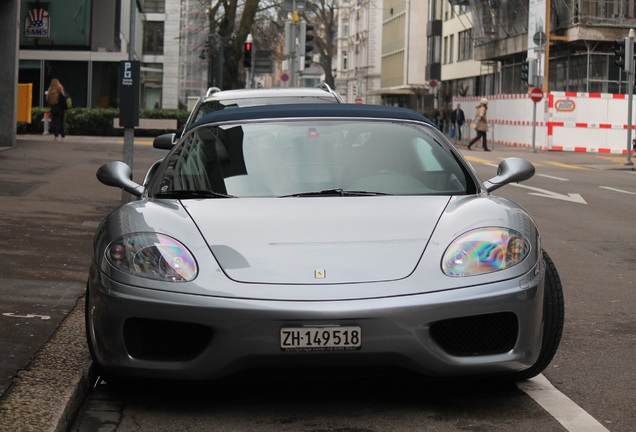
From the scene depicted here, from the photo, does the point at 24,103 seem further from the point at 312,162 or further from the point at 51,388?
the point at 51,388

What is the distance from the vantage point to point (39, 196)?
47.2 feet

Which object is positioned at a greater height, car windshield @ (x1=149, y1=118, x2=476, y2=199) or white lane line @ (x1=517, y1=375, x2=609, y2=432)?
car windshield @ (x1=149, y1=118, x2=476, y2=199)

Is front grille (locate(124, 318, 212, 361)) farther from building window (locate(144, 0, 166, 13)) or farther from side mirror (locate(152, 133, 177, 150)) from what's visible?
building window (locate(144, 0, 166, 13))

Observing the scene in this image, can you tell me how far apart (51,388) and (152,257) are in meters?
0.68

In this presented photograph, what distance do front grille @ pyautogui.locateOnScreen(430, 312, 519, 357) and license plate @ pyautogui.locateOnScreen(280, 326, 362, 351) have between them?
0.33 metres

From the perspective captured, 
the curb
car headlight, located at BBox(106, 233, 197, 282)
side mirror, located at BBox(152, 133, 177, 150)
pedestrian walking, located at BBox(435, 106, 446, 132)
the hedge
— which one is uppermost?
pedestrian walking, located at BBox(435, 106, 446, 132)

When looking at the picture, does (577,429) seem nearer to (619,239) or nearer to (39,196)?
(619,239)

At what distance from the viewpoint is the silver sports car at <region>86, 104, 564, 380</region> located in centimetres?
457

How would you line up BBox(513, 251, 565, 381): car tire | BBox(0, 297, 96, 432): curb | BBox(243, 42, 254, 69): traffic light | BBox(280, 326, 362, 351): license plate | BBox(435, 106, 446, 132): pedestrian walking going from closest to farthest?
BBox(0, 297, 96, 432): curb → BBox(280, 326, 362, 351): license plate → BBox(513, 251, 565, 381): car tire → BBox(243, 42, 254, 69): traffic light → BBox(435, 106, 446, 132): pedestrian walking

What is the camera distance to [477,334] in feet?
15.6

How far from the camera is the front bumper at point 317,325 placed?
14.9ft

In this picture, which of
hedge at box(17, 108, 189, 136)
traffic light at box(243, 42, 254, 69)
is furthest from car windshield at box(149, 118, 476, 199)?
traffic light at box(243, 42, 254, 69)

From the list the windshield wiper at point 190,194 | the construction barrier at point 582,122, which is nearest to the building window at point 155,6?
the construction barrier at point 582,122

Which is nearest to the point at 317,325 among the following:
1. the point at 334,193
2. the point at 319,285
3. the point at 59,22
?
the point at 319,285
